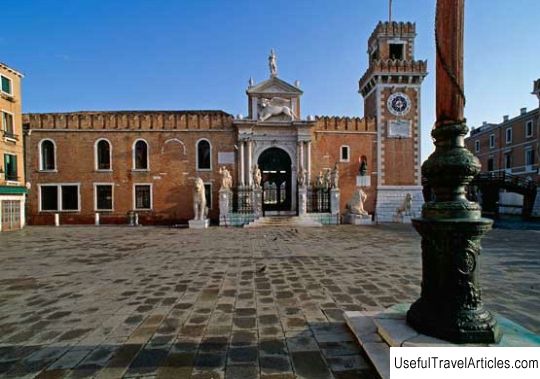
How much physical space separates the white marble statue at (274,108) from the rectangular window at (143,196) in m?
9.67

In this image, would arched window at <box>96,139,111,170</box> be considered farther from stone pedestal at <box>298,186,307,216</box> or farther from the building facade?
stone pedestal at <box>298,186,307,216</box>

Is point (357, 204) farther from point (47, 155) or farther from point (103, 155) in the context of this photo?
point (47, 155)

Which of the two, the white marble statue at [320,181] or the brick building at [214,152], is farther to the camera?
the brick building at [214,152]

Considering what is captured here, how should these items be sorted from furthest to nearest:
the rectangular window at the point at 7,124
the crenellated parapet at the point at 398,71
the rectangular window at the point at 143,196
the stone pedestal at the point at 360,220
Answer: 1. the crenellated parapet at the point at 398,71
2. the rectangular window at the point at 143,196
3. the stone pedestal at the point at 360,220
4. the rectangular window at the point at 7,124

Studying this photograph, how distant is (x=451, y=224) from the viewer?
2576mm

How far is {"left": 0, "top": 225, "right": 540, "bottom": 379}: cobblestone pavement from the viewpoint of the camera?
2883mm

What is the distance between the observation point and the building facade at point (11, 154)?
17.6 meters

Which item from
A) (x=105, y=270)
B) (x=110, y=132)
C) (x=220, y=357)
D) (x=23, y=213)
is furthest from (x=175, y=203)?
(x=220, y=357)

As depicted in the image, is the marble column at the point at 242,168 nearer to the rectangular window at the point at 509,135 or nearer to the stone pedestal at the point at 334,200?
the stone pedestal at the point at 334,200

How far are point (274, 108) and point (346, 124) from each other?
5806mm

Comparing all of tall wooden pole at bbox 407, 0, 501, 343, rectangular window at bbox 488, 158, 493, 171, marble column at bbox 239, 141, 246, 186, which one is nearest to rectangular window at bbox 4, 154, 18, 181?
marble column at bbox 239, 141, 246, 186

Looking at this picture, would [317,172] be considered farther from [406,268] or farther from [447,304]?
[447,304]

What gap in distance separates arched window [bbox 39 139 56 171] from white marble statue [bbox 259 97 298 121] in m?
15.1

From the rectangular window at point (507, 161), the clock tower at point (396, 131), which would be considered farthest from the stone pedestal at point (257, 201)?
the rectangular window at point (507, 161)
